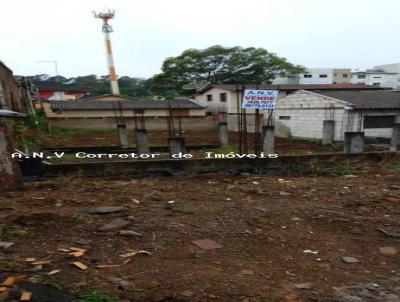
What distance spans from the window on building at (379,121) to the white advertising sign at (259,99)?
32.5 ft

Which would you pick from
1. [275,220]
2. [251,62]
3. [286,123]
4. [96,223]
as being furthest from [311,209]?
[251,62]

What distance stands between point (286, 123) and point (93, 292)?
1781cm

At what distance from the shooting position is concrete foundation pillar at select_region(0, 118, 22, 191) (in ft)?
13.5

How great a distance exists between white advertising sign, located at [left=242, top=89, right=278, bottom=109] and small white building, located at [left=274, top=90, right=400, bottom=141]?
906 centimetres

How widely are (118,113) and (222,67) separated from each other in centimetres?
1542

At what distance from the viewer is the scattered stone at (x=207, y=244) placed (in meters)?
2.71

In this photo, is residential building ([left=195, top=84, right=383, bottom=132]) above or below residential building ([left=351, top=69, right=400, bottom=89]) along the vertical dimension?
below

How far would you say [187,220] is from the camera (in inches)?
128

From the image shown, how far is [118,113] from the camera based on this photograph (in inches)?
943

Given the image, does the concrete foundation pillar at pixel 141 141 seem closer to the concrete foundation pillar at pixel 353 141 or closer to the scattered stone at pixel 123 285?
the concrete foundation pillar at pixel 353 141

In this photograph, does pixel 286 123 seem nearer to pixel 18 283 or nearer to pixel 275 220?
pixel 275 220

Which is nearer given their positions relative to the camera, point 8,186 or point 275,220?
point 275,220


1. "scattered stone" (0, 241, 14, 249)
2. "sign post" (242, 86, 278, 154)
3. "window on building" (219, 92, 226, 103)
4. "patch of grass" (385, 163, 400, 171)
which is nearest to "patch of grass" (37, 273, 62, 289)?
"scattered stone" (0, 241, 14, 249)

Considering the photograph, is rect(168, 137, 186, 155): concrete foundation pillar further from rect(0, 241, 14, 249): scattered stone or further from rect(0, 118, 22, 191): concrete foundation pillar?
rect(0, 241, 14, 249): scattered stone
